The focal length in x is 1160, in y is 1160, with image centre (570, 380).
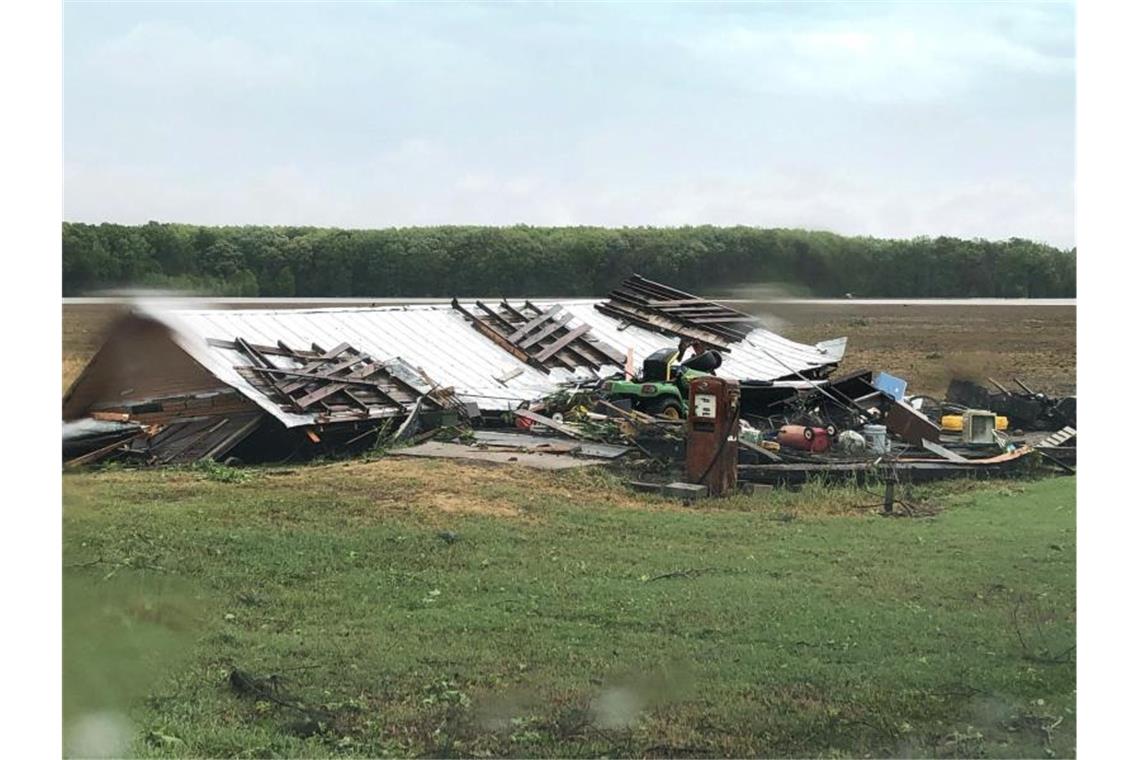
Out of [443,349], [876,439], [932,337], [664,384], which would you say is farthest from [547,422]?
[932,337]

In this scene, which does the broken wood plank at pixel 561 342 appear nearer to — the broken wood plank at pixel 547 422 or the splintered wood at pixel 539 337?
the splintered wood at pixel 539 337

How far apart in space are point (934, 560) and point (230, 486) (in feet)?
20.3

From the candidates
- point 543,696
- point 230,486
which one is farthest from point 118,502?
point 543,696

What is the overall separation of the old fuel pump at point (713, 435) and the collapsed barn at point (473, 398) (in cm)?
2

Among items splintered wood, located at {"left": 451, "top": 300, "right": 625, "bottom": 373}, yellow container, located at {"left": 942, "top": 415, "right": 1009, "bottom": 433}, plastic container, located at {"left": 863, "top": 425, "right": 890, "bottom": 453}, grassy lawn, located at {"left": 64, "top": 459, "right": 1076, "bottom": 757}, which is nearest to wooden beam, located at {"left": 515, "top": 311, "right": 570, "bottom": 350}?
splintered wood, located at {"left": 451, "top": 300, "right": 625, "bottom": 373}

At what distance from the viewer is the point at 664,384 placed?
1421 cm

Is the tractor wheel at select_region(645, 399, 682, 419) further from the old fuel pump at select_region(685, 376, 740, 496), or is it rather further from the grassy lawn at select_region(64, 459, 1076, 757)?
the grassy lawn at select_region(64, 459, 1076, 757)

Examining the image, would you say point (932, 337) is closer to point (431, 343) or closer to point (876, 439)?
point (876, 439)

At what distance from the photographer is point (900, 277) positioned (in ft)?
36.9

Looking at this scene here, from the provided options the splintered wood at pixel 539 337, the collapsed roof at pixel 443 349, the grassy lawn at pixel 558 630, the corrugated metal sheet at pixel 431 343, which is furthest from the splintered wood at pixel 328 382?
the grassy lawn at pixel 558 630

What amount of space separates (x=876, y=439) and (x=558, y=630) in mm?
7367

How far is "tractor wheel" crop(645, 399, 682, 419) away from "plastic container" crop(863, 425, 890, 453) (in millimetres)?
2194

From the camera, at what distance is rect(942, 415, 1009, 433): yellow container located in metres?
14.8

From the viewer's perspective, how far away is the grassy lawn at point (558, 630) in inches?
227
